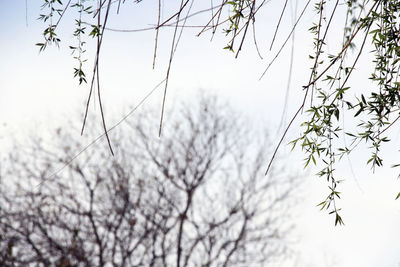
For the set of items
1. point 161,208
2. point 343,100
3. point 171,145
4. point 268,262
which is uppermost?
point 171,145

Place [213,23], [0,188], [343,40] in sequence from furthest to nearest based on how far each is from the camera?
[0,188] → [213,23] → [343,40]

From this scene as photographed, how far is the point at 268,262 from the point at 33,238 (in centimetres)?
583

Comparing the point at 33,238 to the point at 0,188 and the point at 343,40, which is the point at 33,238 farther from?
the point at 343,40

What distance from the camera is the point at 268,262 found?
1098 cm

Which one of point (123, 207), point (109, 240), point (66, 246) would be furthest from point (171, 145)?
point (66, 246)

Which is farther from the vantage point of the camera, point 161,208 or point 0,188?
point 161,208

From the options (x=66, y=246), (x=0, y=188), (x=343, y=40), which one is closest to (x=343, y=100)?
(x=343, y=40)

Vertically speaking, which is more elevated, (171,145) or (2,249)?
(171,145)

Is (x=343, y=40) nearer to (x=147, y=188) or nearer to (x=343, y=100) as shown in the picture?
(x=343, y=100)

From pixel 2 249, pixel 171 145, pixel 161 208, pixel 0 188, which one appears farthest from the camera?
pixel 171 145

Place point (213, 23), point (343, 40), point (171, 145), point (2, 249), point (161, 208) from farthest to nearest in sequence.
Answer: point (171, 145), point (161, 208), point (2, 249), point (213, 23), point (343, 40)

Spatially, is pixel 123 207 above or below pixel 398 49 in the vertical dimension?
above

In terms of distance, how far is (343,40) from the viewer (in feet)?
5.22

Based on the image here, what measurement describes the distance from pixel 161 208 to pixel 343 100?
32.2 ft
